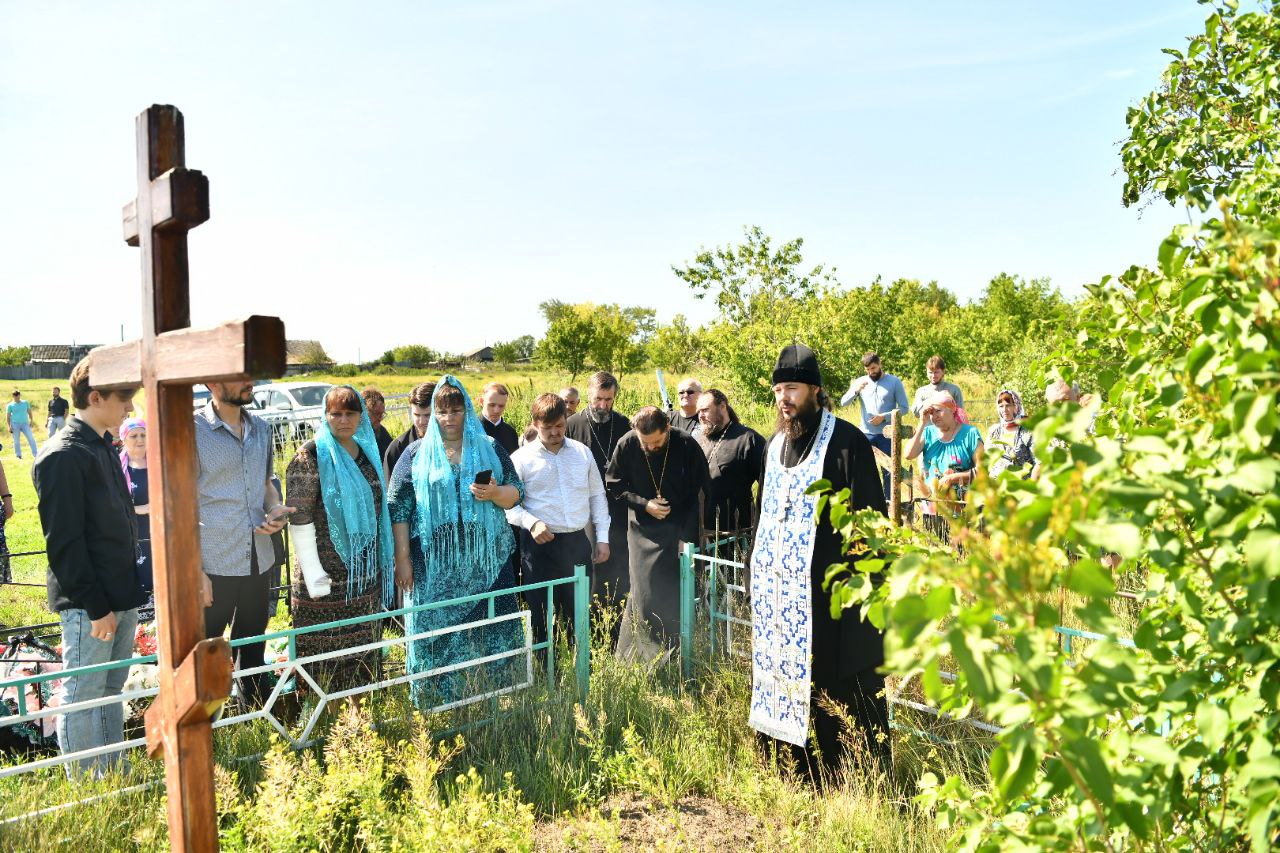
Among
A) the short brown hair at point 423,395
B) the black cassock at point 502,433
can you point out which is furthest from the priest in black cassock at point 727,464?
the short brown hair at point 423,395

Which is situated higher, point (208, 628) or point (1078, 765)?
point (1078, 765)

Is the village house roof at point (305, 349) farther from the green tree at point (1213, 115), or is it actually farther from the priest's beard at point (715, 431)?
the green tree at point (1213, 115)

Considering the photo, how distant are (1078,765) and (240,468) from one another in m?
4.37

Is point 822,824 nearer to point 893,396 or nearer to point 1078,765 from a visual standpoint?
point 1078,765

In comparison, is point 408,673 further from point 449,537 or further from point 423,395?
point 423,395

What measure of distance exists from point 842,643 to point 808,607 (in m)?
0.22

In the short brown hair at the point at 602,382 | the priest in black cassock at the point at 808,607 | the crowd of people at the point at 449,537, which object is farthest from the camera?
the short brown hair at the point at 602,382

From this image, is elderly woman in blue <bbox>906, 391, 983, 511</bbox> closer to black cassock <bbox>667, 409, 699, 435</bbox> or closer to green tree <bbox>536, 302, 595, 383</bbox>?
black cassock <bbox>667, 409, 699, 435</bbox>

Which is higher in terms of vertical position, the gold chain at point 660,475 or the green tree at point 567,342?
the green tree at point 567,342

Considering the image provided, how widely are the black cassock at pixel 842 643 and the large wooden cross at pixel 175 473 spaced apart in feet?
8.67

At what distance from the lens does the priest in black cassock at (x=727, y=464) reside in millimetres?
6609

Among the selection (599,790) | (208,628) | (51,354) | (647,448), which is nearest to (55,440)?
(208,628)

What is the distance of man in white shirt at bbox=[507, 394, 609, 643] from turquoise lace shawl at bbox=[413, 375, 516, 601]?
1.67 ft

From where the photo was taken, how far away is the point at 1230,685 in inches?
58.7
